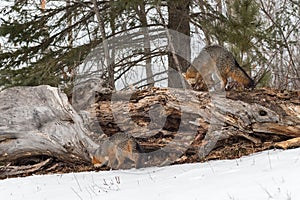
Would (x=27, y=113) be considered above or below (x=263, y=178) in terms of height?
above

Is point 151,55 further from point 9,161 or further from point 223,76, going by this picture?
point 9,161

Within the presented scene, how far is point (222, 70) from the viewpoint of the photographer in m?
5.80

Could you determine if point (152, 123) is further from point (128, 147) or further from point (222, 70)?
point (222, 70)

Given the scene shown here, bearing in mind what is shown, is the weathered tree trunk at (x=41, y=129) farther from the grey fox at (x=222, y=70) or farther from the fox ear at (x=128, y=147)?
the grey fox at (x=222, y=70)

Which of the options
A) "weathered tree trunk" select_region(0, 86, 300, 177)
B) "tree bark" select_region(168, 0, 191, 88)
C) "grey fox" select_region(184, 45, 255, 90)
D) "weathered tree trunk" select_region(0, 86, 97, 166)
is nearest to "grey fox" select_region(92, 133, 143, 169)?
"weathered tree trunk" select_region(0, 86, 300, 177)

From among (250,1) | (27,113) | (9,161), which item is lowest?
(9,161)

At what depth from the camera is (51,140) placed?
5.57 m

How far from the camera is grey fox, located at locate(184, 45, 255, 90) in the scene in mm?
5672

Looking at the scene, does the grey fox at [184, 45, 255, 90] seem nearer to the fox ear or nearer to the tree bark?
the fox ear

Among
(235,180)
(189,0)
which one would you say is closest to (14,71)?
(189,0)

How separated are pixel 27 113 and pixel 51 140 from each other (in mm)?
512

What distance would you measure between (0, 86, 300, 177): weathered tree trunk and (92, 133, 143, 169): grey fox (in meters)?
0.17

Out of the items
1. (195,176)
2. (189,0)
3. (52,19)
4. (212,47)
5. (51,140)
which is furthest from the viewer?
(52,19)

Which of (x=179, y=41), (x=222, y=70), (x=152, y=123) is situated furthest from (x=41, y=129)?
(x=179, y=41)
